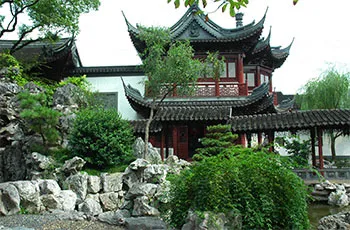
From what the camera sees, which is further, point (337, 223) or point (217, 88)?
point (217, 88)

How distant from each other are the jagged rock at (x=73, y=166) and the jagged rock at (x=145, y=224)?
3.09m

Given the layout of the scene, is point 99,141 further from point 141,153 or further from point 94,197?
point 94,197

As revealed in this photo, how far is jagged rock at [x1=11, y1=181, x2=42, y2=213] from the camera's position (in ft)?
21.0

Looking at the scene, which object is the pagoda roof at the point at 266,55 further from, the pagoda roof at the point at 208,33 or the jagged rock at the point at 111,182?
the jagged rock at the point at 111,182

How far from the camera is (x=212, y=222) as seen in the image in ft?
14.1

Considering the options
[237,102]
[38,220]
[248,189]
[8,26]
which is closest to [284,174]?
[248,189]

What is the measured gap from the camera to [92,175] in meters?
8.61

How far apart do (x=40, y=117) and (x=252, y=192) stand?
20.2 feet

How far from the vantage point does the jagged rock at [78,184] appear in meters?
7.95

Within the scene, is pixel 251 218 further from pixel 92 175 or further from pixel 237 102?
pixel 237 102

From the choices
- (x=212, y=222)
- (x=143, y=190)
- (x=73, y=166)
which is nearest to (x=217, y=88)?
(x=73, y=166)

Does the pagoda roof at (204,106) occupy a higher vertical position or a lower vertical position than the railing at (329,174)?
higher

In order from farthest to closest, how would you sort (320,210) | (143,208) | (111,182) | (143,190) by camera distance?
(320,210) < (111,182) < (143,190) < (143,208)

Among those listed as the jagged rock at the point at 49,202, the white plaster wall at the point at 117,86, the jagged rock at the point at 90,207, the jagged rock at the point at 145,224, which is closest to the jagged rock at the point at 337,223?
the jagged rock at the point at 145,224
